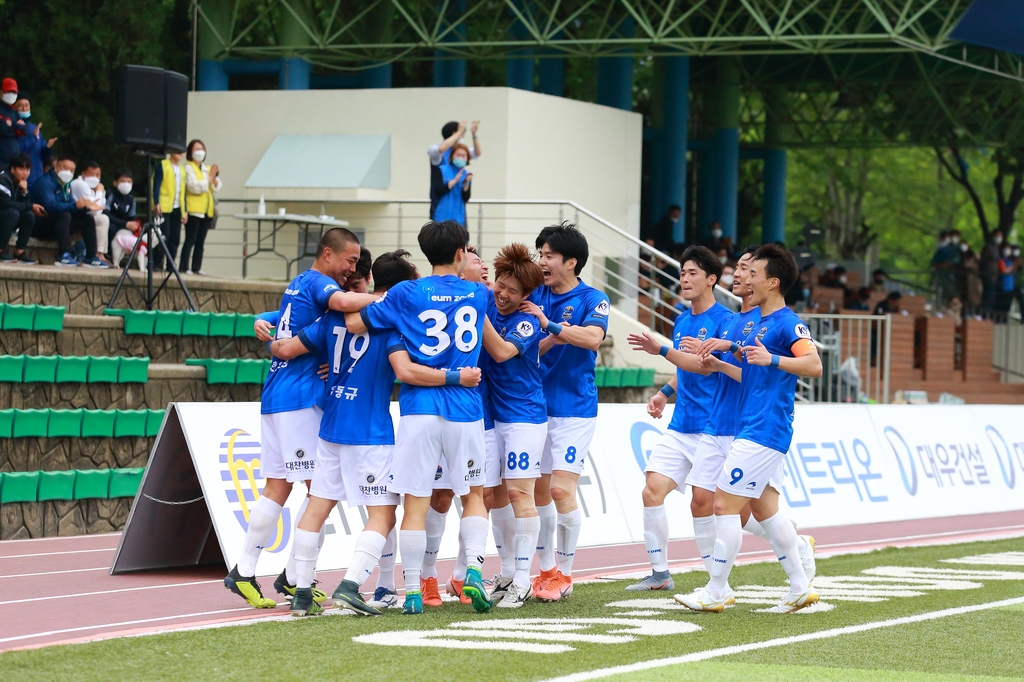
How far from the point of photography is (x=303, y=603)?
7973 millimetres

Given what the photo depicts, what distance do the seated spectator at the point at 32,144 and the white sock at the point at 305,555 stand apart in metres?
9.81

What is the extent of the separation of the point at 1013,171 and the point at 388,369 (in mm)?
39028

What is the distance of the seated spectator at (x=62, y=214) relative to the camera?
638 inches

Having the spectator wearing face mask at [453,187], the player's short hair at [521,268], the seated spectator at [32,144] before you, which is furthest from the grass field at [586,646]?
the seated spectator at [32,144]

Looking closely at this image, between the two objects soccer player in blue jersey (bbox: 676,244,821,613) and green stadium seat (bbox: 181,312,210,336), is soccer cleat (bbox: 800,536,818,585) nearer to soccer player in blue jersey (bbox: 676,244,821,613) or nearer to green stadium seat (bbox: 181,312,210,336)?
soccer player in blue jersey (bbox: 676,244,821,613)

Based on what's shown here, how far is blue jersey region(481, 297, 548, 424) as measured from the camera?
27.5 feet

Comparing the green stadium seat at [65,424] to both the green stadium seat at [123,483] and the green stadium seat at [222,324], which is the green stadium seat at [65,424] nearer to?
the green stadium seat at [123,483]

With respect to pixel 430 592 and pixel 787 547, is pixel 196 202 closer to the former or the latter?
pixel 430 592

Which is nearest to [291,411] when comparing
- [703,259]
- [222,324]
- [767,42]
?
[703,259]

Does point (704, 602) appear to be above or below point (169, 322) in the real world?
below

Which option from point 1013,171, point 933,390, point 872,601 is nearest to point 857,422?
point 872,601

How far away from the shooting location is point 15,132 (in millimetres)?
16250

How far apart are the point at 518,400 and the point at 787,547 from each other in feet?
5.78

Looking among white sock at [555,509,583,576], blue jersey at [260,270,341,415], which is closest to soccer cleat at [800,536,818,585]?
white sock at [555,509,583,576]
